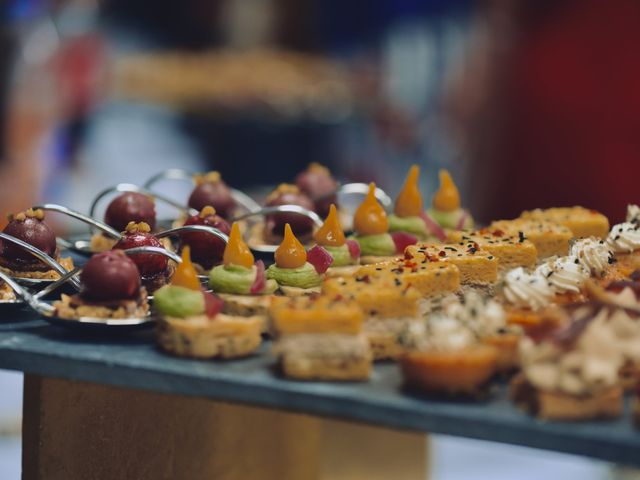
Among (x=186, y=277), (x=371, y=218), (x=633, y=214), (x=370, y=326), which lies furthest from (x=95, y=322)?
(x=633, y=214)

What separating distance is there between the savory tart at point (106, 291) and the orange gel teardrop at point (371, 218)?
0.77 meters

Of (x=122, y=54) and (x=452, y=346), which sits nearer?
(x=452, y=346)

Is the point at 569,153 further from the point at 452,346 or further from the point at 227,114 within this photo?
the point at 452,346

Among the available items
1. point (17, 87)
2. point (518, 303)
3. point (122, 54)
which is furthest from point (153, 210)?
point (122, 54)

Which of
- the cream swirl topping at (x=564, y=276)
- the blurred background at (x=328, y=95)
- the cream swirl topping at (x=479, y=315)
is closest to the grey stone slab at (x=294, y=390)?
the cream swirl topping at (x=479, y=315)

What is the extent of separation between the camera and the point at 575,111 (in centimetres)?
505

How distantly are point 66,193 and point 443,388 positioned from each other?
3.70 meters

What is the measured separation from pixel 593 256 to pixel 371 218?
0.58 m

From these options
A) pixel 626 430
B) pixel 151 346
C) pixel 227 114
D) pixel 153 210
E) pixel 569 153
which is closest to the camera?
pixel 626 430

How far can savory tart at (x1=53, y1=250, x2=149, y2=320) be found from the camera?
2.12m

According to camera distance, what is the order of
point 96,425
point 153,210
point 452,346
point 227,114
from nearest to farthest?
1. point 452,346
2. point 96,425
3. point 153,210
4. point 227,114

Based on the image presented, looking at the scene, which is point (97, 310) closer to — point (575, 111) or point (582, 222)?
point (582, 222)

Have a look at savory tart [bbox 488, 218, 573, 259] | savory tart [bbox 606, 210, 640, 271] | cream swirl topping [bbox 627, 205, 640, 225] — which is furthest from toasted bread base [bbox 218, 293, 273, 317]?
cream swirl topping [bbox 627, 205, 640, 225]

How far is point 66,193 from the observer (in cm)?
519
